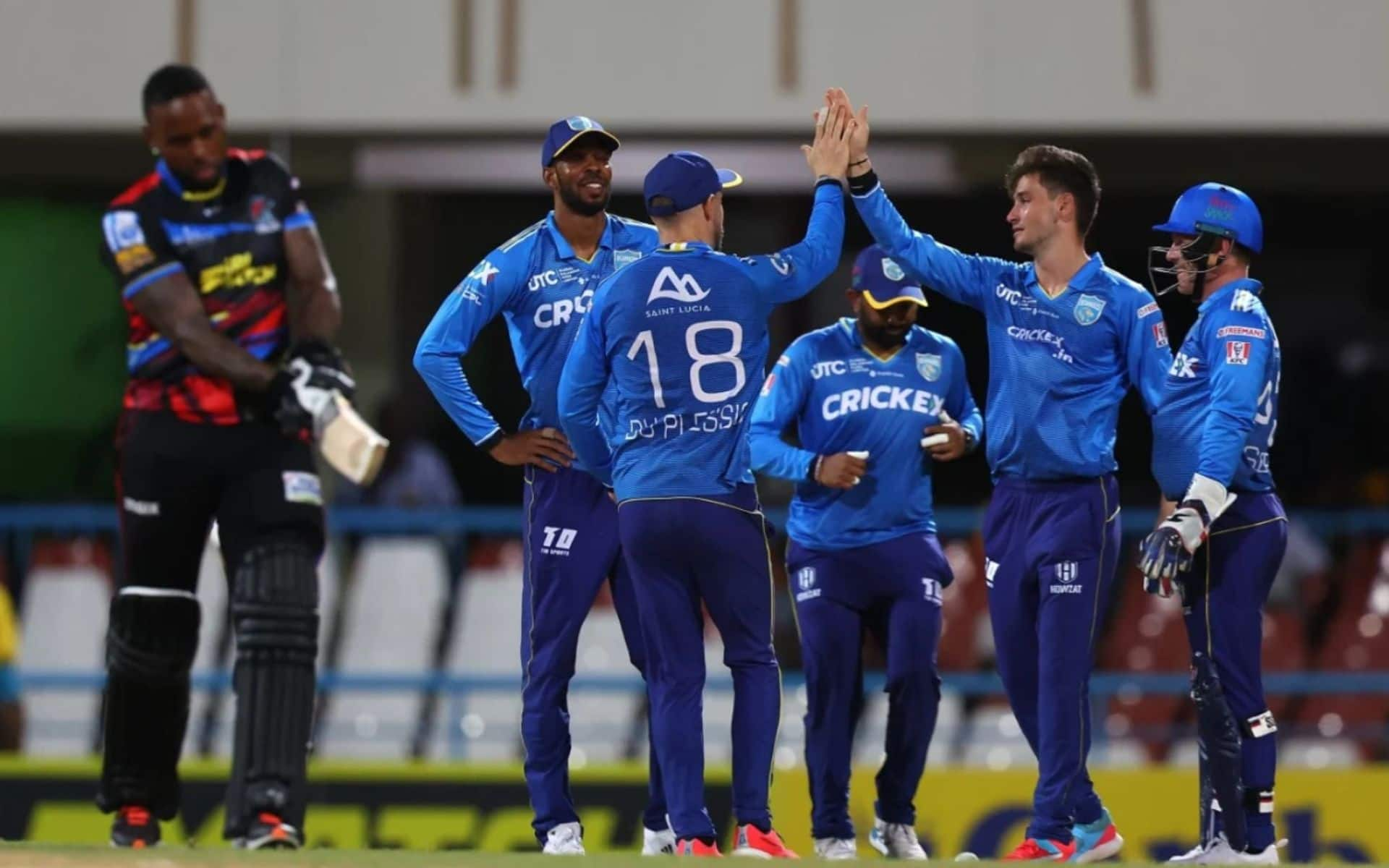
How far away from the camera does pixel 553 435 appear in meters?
7.43

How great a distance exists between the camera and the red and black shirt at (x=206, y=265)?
7070mm

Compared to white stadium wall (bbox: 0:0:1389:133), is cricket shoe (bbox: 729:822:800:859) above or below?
below

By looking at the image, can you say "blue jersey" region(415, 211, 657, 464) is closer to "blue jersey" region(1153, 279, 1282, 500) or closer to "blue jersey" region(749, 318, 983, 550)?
"blue jersey" region(749, 318, 983, 550)

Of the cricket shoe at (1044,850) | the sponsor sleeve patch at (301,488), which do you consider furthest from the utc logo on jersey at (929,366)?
the sponsor sleeve patch at (301,488)

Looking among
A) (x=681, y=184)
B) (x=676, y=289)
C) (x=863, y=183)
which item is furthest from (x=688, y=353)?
(x=863, y=183)

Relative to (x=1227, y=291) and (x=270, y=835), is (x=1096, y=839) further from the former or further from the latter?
(x=270, y=835)

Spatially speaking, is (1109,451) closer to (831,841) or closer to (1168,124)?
(831,841)

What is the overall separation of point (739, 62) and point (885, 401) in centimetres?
542

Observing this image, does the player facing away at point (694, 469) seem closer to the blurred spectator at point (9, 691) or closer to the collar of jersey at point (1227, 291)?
the collar of jersey at point (1227, 291)

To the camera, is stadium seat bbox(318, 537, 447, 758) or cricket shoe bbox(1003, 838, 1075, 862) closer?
cricket shoe bbox(1003, 838, 1075, 862)

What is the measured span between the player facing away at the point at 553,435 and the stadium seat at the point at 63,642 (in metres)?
5.77

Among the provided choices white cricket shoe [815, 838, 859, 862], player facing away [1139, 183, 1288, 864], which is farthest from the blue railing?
player facing away [1139, 183, 1288, 864]

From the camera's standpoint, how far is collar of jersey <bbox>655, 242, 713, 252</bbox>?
6887 millimetres

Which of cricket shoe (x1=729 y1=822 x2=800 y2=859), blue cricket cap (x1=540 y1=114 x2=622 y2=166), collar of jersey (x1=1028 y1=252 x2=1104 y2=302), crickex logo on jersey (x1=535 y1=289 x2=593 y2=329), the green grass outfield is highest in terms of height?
blue cricket cap (x1=540 y1=114 x2=622 y2=166)
